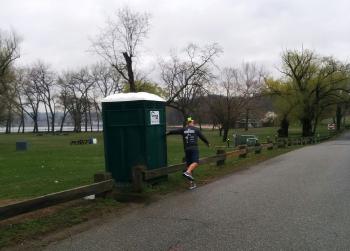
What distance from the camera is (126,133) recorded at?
10109 mm

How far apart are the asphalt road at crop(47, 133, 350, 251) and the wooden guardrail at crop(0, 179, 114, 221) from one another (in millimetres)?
792

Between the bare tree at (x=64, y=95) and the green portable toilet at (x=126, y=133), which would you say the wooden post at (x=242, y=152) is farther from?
the bare tree at (x=64, y=95)

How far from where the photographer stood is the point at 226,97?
58.2 metres

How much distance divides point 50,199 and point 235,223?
2821mm

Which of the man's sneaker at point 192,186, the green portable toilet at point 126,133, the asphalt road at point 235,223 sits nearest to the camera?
the asphalt road at point 235,223

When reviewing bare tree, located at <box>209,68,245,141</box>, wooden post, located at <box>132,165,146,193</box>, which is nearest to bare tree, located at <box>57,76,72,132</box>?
bare tree, located at <box>209,68,245,141</box>

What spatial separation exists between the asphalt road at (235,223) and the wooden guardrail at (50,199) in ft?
2.60

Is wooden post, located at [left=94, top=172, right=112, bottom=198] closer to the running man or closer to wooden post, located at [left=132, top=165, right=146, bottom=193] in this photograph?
wooden post, located at [left=132, top=165, right=146, bottom=193]

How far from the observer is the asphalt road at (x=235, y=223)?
596 cm

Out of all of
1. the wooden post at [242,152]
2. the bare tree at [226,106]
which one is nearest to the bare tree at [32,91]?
the bare tree at [226,106]

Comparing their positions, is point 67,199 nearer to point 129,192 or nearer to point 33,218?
point 33,218

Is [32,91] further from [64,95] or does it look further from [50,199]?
[50,199]

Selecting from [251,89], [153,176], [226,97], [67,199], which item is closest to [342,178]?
[153,176]

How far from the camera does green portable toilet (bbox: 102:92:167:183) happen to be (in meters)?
10.1
